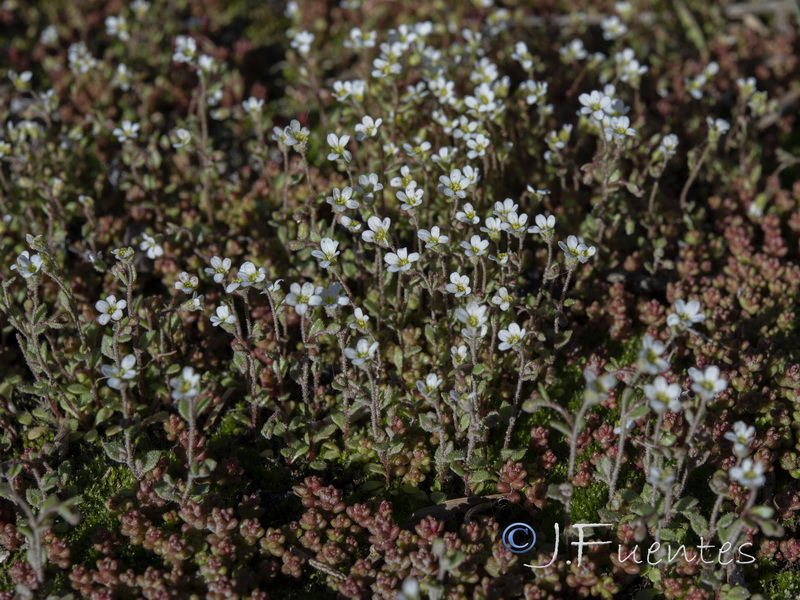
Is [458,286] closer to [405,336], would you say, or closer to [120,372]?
[405,336]

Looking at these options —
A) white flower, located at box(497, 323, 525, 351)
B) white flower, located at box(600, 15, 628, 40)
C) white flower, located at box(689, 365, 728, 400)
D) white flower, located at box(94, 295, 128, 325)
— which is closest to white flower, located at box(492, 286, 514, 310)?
white flower, located at box(497, 323, 525, 351)

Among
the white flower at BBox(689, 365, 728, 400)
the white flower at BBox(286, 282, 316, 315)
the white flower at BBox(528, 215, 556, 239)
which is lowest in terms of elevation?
the white flower at BBox(689, 365, 728, 400)

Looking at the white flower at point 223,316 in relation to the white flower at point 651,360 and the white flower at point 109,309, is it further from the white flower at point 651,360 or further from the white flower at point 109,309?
the white flower at point 651,360

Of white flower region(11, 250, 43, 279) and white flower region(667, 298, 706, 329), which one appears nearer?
white flower region(667, 298, 706, 329)

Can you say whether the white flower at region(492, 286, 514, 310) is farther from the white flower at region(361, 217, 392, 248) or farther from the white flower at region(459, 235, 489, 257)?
the white flower at region(361, 217, 392, 248)

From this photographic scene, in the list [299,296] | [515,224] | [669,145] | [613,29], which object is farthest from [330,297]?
[613,29]

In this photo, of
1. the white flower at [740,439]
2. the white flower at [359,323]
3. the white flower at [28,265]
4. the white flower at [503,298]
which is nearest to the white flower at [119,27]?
the white flower at [28,265]
